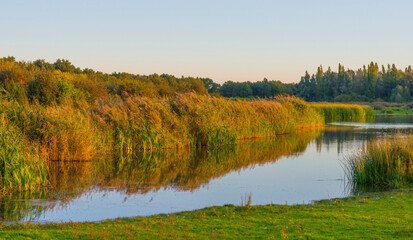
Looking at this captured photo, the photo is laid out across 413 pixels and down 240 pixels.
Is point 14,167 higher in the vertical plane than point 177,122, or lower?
lower

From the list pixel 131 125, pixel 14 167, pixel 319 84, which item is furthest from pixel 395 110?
pixel 14 167

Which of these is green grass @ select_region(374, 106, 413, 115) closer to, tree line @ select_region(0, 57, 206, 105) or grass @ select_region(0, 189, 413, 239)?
tree line @ select_region(0, 57, 206, 105)

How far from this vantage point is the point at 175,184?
13.1 meters

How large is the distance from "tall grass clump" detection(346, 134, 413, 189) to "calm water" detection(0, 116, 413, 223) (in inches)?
27.6

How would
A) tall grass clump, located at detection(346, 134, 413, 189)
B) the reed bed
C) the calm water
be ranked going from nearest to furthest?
the calm water, tall grass clump, located at detection(346, 134, 413, 189), the reed bed

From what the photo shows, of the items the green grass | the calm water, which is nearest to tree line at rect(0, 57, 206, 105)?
the calm water

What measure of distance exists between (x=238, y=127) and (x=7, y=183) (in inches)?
640

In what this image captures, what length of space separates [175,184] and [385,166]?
6.32 m

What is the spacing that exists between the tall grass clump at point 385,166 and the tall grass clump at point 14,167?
936cm

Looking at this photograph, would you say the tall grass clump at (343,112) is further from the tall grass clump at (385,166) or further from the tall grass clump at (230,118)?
the tall grass clump at (385,166)

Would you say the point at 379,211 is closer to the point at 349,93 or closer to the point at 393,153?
the point at 393,153

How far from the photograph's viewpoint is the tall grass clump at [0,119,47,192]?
1141 centimetres

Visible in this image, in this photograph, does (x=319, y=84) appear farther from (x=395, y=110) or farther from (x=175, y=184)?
(x=175, y=184)

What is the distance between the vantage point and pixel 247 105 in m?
28.2
